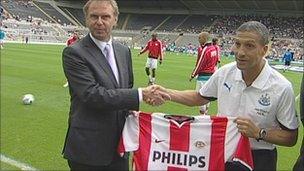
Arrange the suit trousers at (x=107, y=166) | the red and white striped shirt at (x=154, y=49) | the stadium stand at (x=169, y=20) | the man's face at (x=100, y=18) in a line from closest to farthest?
the man's face at (x=100, y=18) < the suit trousers at (x=107, y=166) < the red and white striped shirt at (x=154, y=49) < the stadium stand at (x=169, y=20)

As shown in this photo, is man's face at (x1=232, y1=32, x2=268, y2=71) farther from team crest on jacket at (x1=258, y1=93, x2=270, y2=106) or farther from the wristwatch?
the wristwatch

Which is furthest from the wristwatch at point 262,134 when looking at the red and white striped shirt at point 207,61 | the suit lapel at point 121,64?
the red and white striped shirt at point 207,61

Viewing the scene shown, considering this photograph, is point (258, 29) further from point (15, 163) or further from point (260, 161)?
point (15, 163)

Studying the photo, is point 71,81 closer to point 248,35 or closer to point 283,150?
point 248,35

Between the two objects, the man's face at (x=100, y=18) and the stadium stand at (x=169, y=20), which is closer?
the man's face at (x=100, y=18)

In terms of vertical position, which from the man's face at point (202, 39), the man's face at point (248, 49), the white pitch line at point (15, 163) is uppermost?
the man's face at point (202, 39)

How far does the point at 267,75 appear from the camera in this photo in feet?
11.6

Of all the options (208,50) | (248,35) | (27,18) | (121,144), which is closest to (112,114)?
(121,144)

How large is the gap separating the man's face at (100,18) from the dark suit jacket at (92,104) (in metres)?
0.12

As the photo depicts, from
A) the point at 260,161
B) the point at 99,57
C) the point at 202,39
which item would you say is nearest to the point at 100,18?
the point at 99,57

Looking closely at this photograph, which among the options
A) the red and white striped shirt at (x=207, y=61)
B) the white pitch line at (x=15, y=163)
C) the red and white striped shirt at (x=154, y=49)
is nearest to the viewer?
the white pitch line at (x=15, y=163)

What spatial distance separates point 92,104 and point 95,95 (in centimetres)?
8

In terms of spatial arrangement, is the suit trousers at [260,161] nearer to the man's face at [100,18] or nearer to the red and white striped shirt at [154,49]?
the man's face at [100,18]

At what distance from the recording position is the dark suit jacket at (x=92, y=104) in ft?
11.4
